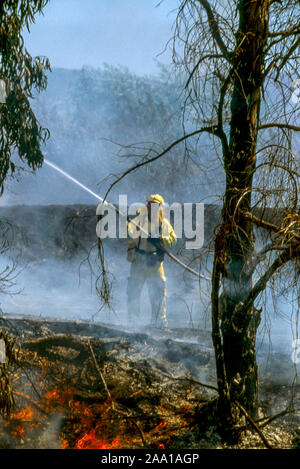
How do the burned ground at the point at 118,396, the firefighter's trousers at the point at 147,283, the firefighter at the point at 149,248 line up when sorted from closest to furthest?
1. the burned ground at the point at 118,396
2. the firefighter at the point at 149,248
3. the firefighter's trousers at the point at 147,283

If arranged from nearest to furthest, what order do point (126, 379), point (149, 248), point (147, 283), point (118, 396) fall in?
point (118, 396), point (126, 379), point (149, 248), point (147, 283)

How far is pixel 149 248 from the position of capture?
565 centimetres

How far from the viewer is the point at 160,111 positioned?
12805 millimetres

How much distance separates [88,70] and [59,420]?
12223 mm

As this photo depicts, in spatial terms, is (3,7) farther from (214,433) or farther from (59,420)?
(214,433)

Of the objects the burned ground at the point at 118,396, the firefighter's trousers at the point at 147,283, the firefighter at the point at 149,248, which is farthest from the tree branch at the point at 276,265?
the firefighter's trousers at the point at 147,283

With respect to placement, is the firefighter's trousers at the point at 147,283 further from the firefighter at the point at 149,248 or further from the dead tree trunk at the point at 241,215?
the dead tree trunk at the point at 241,215

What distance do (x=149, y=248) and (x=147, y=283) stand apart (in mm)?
540

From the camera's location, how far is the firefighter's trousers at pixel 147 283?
5762mm

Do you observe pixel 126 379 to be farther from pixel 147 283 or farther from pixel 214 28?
pixel 214 28

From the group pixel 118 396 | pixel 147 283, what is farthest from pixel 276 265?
pixel 147 283

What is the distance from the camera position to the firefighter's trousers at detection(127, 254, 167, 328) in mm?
5762

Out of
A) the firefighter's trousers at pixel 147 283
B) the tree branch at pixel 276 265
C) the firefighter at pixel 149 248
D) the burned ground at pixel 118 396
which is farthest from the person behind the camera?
the firefighter's trousers at pixel 147 283
